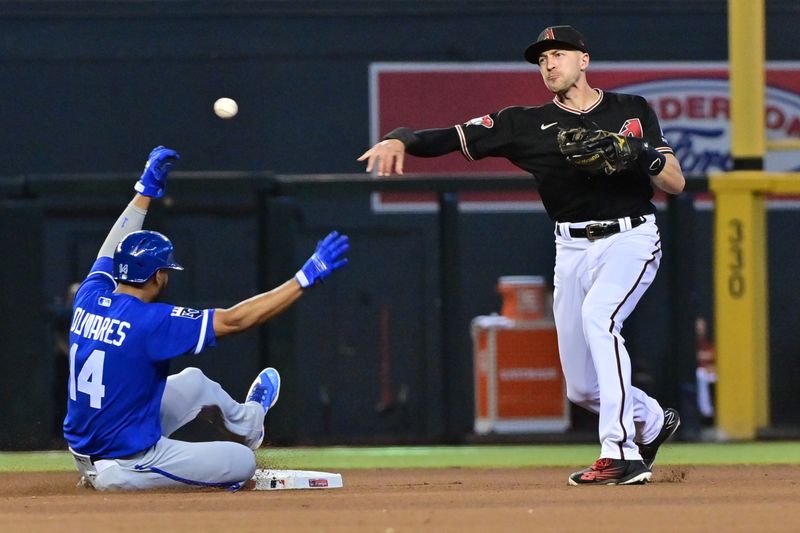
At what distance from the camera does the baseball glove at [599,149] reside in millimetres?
5598

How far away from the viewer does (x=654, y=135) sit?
6.00 m

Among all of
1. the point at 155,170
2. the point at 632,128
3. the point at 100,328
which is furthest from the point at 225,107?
the point at 632,128

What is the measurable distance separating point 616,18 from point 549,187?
5582mm

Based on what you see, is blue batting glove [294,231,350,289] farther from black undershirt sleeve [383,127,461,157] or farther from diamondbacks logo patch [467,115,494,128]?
diamondbacks logo patch [467,115,494,128]

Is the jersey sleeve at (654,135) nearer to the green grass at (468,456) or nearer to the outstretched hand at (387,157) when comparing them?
the outstretched hand at (387,157)

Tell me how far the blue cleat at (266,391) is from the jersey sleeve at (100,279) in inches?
31.9

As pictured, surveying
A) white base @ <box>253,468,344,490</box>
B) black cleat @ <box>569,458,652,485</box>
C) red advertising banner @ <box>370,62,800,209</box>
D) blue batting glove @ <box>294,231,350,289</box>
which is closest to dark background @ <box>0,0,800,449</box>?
red advertising banner @ <box>370,62,800,209</box>

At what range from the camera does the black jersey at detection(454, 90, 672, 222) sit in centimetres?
592

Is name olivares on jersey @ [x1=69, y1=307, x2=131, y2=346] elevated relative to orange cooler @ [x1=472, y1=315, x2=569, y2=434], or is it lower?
elevated

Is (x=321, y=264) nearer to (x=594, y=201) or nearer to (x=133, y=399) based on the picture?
(x=133, y=399)

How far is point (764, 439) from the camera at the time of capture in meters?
9.39

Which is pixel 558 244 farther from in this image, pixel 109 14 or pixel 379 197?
pixel 109 14

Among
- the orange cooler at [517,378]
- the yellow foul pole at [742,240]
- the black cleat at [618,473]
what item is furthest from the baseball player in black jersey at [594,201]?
the orange cooler at [517,378]

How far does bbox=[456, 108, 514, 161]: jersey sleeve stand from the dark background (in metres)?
3.32
